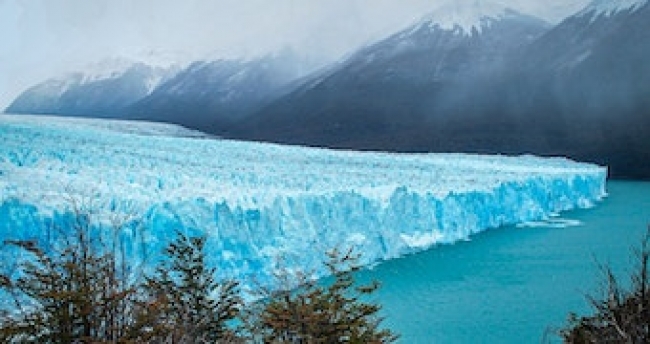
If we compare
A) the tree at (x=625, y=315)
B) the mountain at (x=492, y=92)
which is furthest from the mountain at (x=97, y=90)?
the tree at (x=625, y=315)

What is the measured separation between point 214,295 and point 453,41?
136 ft

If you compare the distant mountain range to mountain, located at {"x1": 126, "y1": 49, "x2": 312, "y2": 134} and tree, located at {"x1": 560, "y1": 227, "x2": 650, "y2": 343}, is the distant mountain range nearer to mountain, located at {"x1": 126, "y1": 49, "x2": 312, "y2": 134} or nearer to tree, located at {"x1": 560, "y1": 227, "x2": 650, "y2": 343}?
mountain, located at {"x1": 126, "y1": 49, "x2": 312, "y2": 134}

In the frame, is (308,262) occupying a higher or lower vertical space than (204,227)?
lower

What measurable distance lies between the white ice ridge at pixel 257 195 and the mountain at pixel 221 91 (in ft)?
116

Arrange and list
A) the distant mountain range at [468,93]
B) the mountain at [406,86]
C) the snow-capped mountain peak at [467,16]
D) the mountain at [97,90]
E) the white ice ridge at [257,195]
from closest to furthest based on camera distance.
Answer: the white ice ridge at [257,195] < the distant mountain range at [468,93] < the mountain at [406,86] < the snow-capped mountain peak at [467,16] < the mountain at [97,90]

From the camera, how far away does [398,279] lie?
1110 centimetres

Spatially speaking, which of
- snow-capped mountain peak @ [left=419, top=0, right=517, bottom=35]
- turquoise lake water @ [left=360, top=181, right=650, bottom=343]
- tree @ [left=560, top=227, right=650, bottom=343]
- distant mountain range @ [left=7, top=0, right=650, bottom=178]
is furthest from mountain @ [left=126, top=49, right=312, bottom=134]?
tree @ [left=560, top=227, right=650, bottom=343]

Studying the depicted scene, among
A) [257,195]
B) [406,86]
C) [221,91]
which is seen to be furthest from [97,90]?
[257,195]

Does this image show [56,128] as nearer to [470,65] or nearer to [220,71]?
[470,65]

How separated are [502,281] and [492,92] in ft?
103

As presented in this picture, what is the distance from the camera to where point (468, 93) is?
136ft

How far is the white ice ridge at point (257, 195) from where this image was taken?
8.70 metres

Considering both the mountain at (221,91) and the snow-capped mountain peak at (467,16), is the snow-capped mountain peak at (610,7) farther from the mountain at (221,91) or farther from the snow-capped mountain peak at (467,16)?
the mountain at (221,91)

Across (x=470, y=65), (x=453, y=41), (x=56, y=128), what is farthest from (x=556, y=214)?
(x=453, y=41)
